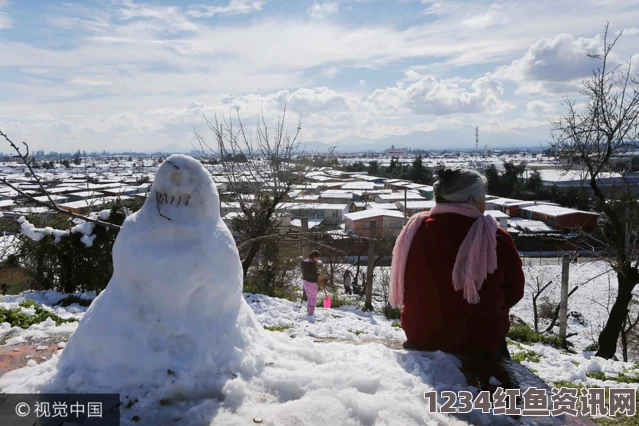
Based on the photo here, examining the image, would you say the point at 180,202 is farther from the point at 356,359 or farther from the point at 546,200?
the point at 546,200

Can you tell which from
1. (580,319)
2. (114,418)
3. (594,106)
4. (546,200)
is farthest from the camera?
(546,200)

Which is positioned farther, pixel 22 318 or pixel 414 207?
pixel 414 207

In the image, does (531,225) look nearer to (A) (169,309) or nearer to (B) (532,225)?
(B) (532,225)

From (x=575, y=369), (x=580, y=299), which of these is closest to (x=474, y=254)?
(x=575, y=369)

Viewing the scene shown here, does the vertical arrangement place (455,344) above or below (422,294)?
below

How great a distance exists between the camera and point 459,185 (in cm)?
327

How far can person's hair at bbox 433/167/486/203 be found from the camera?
327cm

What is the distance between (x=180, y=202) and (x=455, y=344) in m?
2.40

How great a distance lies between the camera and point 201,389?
2699 mm

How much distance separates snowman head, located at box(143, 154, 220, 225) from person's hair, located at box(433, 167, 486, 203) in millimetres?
1837

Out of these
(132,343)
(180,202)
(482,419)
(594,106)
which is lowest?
(482,419)

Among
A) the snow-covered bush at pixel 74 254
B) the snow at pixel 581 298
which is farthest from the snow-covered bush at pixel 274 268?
the snow at pixel 581 298

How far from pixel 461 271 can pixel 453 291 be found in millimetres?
201

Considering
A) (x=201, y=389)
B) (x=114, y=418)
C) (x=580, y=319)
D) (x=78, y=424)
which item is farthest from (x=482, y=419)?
(x=580, y=319)
